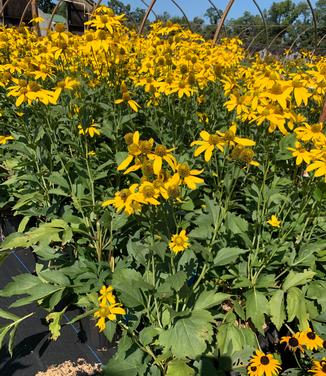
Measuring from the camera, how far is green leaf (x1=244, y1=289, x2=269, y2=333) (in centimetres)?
177

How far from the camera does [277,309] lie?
183cm

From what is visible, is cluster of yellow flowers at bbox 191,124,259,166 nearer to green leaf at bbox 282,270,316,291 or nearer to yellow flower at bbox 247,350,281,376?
green leaf at bbox 282,270,316,291

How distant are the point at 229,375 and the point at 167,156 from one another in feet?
3.61

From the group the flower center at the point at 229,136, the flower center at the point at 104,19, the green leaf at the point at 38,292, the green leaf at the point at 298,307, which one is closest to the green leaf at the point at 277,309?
the green leaf at the point at 298,307

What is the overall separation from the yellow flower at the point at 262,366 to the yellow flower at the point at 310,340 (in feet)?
Result: 0.51

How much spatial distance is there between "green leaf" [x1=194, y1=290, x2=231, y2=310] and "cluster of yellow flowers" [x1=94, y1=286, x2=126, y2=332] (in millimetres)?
362

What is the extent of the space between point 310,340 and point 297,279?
0.33m

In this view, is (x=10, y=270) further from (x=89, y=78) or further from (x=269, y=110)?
(x=269, y=110)

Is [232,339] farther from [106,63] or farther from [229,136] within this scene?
[106,63]

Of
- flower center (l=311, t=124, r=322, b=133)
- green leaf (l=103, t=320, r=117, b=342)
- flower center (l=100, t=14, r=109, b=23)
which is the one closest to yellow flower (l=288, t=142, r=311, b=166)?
flower center (l=311, t=124, r=322, b=133)

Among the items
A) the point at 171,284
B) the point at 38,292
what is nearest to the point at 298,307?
the point at 171,284

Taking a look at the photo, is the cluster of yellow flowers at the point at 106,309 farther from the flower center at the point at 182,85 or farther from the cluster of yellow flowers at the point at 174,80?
the flower center at the point at 182,85

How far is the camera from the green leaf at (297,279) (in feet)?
6.12

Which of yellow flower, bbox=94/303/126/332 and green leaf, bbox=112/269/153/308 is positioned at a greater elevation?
green leaf, bbox=112/269/153/308
